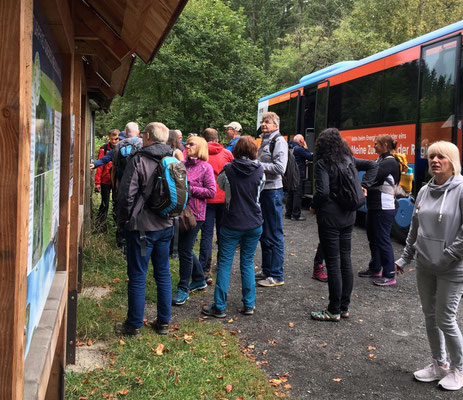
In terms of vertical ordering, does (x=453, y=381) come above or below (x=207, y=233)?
below

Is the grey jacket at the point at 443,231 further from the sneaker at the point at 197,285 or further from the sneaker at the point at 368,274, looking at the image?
the sneaker at the point at 368,274

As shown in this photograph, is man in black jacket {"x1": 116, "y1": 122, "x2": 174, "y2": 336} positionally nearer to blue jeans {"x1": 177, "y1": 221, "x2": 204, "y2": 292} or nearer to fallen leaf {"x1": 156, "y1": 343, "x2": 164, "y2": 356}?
fallen leaf {"x1": 156, "y1": 343, "x2": 164, "y2": 356}

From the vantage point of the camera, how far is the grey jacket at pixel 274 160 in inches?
256

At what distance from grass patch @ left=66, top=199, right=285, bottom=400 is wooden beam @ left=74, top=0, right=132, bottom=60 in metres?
2.38

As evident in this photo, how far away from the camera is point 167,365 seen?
4.14m

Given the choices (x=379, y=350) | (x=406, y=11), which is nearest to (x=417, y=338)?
(x=379, y=350)

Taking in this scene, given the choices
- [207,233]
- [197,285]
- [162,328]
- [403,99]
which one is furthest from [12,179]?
[403,99]

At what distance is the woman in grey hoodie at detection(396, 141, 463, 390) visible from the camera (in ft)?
12.5

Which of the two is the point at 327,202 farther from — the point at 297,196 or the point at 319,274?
the point at 297,196

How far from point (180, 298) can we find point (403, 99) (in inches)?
248

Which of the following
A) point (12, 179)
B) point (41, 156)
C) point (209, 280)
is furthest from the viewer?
point (209, 280)

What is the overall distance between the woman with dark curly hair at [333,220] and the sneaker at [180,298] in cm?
144

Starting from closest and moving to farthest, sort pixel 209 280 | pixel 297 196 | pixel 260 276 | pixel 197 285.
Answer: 1. pixel 197 285
2. pixel 209 280
3. pixel 260 276
4. pixel 297 196

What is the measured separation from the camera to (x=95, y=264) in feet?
23.8
